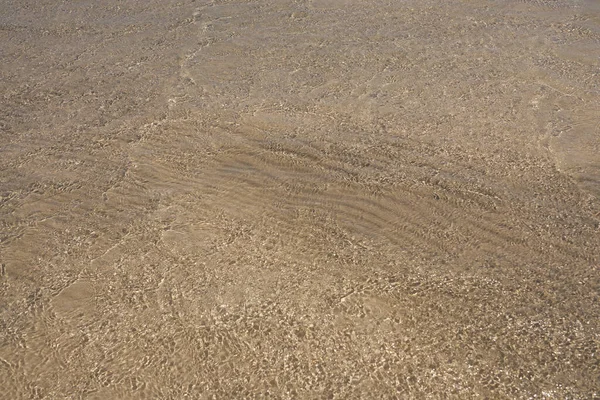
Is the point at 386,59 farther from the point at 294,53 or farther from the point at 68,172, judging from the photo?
the point at 68,172

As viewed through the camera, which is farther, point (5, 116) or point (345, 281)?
point (5, 116)

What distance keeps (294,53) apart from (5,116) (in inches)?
85.6

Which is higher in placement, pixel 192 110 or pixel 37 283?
pixel 192 110

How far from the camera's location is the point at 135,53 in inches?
206

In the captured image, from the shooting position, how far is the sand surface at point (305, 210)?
2.79 metres

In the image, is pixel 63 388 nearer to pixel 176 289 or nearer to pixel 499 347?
pixel 176 289

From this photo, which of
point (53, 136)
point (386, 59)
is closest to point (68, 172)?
point (53, 136)

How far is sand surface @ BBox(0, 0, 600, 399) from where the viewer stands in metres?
2.79

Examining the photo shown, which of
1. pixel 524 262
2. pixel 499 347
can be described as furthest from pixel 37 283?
pixel 524 262

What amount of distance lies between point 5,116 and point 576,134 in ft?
12.5

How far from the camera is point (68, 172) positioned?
3922 mm

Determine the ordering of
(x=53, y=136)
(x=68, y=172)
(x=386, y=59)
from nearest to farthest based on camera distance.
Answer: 1. (x=68, y=172)
2. (x=53, y=136)
3. (x=386, y=59)

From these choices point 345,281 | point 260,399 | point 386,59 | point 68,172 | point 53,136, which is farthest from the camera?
point 386,59

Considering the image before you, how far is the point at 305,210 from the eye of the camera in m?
3.56
